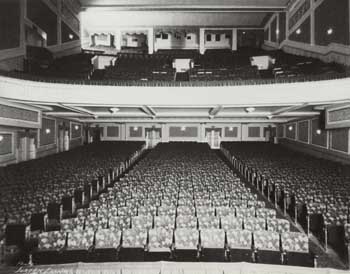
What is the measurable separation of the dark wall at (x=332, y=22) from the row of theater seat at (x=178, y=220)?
8.53 meters

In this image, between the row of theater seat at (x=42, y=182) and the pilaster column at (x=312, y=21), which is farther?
the pilaster column at (x=312, y=21)

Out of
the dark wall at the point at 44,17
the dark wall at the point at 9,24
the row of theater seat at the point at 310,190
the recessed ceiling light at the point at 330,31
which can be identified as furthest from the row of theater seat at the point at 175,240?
the dark wall at the point at 44,17

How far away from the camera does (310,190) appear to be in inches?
276

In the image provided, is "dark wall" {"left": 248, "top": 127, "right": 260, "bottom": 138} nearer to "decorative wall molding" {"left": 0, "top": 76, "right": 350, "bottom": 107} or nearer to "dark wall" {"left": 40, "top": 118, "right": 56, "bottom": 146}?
"decorative wall molding" {"left": 0, "top": 76, "right": 350, "bottom": 107}

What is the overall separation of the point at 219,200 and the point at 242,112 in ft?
27.4

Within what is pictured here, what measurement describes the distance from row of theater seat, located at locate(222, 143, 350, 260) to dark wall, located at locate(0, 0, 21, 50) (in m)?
10.9

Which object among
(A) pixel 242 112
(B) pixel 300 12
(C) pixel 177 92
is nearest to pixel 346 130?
(A) pixel 242 112

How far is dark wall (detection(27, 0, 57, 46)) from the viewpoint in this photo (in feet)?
45.5

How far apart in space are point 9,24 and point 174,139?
12.1 meters

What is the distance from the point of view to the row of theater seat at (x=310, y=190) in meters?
5.27

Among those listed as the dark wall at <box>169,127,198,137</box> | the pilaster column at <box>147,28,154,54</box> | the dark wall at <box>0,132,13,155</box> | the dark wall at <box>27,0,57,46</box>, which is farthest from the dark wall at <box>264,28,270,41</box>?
the dark wall at <box>0,132,13,155</box>

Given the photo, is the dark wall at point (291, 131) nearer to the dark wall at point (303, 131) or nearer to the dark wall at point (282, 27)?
the dark wall at point (303, 131)

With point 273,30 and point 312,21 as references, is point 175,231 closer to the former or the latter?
point 312,21

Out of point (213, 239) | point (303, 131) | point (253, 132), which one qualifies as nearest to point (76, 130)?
point (253, 132)
